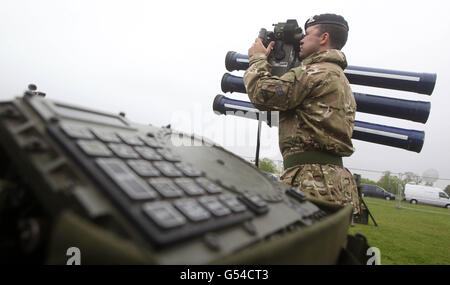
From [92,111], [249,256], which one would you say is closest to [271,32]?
[92,111]

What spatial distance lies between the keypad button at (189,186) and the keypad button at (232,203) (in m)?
0.07

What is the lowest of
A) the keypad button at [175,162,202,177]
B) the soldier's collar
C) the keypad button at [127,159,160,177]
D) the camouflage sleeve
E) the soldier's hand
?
the keypad button at [175,162,202,177]

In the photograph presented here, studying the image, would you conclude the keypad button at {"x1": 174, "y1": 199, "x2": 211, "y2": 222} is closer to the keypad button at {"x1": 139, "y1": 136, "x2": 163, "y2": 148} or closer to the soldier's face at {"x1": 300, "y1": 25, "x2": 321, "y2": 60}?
the keypad button at {"x1": 139, "y1": 136, "x2": 163, "y2": 148}

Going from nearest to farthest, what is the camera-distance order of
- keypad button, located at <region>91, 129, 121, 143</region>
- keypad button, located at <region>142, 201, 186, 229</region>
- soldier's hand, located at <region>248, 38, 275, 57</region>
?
keypad button, located at <region>142, 201, 186, 229</region> < keypad button, located at <region>91, 129, 121, 143</region> < soldier's hand, located at <region>248, 38, 275, 57</region>

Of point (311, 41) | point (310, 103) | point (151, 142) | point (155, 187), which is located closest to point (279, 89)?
point (310, 103)

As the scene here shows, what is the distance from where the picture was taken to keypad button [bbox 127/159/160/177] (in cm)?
75

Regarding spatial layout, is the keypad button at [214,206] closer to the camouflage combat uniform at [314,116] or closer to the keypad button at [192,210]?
the keypad button at [192,210]

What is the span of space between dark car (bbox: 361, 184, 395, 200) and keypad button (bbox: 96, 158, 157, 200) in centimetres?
2758

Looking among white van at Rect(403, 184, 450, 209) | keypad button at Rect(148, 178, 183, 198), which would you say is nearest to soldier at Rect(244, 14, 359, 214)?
keypad button at Rect(148, 178, 183, 198)

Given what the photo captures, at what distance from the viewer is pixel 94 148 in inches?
28.9

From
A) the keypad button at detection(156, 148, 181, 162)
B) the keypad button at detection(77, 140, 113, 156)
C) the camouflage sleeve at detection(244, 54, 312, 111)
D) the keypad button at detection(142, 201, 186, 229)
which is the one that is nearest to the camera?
the keypad button at detection(142, 201, 186, 229)

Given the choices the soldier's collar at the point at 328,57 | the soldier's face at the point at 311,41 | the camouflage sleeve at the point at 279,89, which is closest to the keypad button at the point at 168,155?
the camouflage sleeve at the point at 279,89

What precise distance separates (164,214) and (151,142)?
470 mm

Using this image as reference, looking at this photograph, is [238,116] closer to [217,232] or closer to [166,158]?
[166,158]
